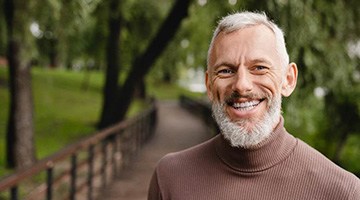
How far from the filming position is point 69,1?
5.89 m

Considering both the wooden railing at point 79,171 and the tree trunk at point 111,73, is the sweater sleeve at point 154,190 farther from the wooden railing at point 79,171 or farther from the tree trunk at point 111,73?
the tree trunk at point 111,73

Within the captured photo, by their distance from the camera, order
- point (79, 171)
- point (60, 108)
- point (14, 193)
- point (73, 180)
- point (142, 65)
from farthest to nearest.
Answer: point (60, 108) → point (142, 65) → point (79, 171) → point (73, 180) → point (14, 193)

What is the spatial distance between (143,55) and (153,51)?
0.53 metres

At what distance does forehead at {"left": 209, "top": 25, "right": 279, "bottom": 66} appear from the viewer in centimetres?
176

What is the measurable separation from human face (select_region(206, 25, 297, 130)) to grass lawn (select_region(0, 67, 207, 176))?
32.5ft

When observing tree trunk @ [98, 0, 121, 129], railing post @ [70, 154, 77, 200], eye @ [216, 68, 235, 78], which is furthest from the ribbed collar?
tree trunk @ [98, 0, 121, 129]

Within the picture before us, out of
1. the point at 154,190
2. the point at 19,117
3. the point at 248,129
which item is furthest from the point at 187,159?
the point at 19,117

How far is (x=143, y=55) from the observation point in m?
14.0

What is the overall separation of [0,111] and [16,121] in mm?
11449

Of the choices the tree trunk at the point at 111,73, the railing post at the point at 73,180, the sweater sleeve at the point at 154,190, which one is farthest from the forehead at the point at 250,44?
the tree trunk at the point at 111,73

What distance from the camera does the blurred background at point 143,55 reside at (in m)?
6.61

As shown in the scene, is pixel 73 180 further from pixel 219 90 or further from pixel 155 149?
pixel 155 149

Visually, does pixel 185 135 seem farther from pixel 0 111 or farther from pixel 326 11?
pixel 326 11

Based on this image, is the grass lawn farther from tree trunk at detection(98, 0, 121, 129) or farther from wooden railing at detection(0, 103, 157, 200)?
wooden railing at detection(0, 103, 157, 200)
